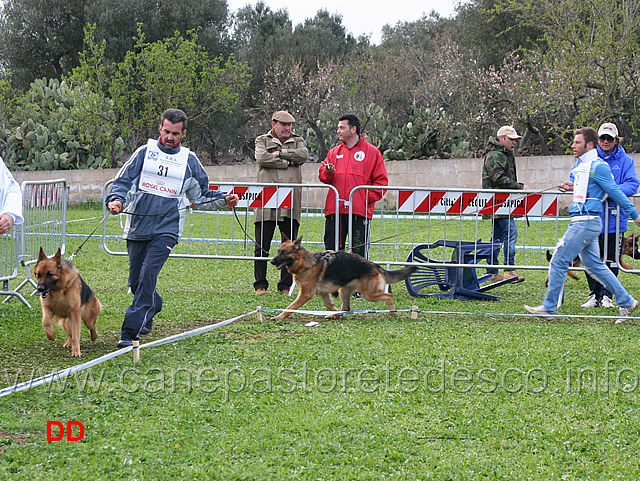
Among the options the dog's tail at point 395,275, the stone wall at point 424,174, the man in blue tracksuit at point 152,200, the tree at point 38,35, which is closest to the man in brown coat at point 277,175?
the dog's tail at point 395,275

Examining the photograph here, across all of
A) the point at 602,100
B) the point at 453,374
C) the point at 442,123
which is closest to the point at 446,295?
the point at 453,374

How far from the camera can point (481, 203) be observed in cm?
977

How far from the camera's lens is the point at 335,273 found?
8.05 m

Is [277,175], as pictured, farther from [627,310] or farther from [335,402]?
[335,402]

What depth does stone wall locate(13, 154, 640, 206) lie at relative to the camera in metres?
22.2

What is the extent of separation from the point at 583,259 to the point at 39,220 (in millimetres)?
6097

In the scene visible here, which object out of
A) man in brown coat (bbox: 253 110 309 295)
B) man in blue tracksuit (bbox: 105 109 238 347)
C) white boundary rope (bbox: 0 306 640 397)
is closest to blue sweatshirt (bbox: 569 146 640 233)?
white boundary rope (bbox: 0 306 640 397)

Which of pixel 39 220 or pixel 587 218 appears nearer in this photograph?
pixel 587 218

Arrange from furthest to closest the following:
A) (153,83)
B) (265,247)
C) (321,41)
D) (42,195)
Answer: (321,41) < (153,83) < (265,247) < (42,195)

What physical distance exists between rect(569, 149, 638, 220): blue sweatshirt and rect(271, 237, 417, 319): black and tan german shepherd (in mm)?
1959

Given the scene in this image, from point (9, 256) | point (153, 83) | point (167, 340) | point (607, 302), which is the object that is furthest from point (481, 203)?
point (153, 83)

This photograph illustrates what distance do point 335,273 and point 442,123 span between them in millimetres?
19870

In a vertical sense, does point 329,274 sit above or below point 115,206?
below

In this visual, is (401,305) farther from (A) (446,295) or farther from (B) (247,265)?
(B) (247,265)
